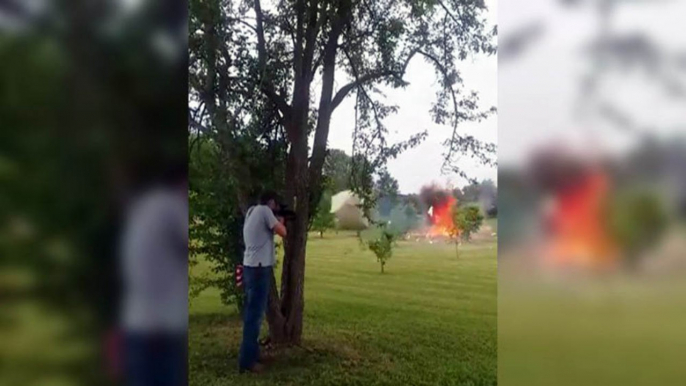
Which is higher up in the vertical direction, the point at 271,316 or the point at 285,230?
the point at 285,230

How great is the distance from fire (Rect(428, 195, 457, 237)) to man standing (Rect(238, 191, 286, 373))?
57cm

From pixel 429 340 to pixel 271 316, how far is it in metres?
0.61

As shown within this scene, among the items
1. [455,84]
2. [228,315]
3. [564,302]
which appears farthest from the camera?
[228,315]

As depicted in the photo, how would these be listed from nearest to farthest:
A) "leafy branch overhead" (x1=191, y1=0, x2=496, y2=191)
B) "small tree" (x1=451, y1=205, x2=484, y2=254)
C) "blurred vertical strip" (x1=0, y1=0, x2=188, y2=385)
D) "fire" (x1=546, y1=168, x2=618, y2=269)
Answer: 1. "blurred vertical strip" (x1=0, y1=0, x2=188, y2=385)
2. "fire" (x1=546, y1=168, x2=618, y2=269)
3. "small tree" (x1=451, y1=205, x2=484, y2=254)
4. "leafy branch overhead" (x1=191, y1=0, x2=496, y2=191)

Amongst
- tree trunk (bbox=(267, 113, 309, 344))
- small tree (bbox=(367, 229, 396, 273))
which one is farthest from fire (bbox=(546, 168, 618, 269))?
tree trunk (bbox=(267, 113, 309, 344))

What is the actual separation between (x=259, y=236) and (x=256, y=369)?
0.51 m

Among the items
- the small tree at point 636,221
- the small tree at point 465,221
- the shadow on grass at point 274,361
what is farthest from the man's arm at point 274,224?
the small tree at point 636,221

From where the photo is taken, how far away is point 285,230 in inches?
105

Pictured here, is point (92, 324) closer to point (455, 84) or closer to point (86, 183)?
point (86, 183)

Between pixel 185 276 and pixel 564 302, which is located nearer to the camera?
pixel 564 302

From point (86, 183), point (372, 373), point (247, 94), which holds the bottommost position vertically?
point (372, 373)

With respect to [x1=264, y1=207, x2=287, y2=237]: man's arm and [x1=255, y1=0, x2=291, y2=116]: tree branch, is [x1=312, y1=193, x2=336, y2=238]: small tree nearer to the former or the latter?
[x1=264, y1=207, x2=287, y2=237]: man's arm

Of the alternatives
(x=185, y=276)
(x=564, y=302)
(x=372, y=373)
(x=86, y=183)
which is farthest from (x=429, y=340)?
(x=86, y=183)

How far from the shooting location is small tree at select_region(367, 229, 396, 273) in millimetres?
2584
